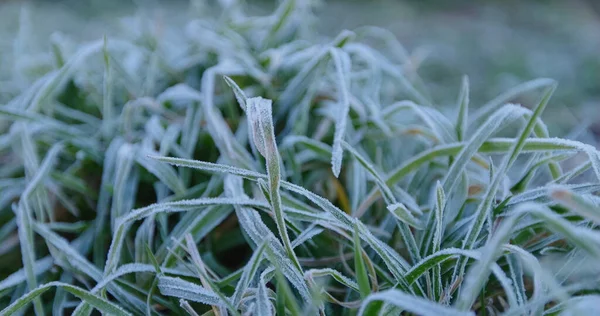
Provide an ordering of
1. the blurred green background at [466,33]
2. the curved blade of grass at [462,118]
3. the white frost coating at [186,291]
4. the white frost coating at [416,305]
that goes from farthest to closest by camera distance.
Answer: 1. the blurred green background at [466,33]
2. the curved blade of grass at [462,118]
3. the white frost coating at [186,291]
4. the white frost coating at [416,305]

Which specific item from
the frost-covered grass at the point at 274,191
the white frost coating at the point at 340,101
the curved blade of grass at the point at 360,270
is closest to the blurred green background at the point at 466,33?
the frost-covered grass at the point at 274,191

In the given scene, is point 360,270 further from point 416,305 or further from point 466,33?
point 466,33

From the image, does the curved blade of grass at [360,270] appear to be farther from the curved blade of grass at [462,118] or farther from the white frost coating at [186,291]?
the curved blade of grass at [462,118]

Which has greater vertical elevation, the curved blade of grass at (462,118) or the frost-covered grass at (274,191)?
the curved blade of grass at (462,118)

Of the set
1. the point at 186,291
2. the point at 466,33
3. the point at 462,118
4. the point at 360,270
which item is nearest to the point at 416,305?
the point at 360,270

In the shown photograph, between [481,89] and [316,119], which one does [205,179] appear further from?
[481,89]

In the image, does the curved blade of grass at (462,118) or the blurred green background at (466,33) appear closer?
the curved blade of grass at (462,118)

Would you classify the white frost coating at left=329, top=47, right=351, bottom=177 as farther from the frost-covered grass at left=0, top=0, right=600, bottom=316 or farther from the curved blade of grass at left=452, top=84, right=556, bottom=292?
the curved blade of grass at left=452, top=84, right=556, bottom=292
